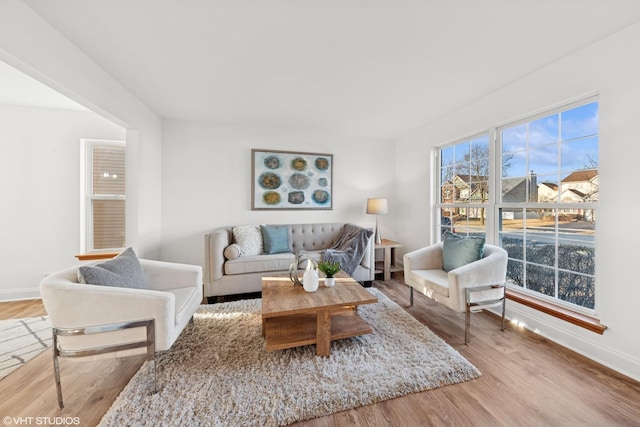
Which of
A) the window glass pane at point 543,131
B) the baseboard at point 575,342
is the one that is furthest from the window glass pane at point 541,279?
the window glass pane at point 543,131

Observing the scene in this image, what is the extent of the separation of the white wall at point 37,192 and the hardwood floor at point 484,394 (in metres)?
1.66

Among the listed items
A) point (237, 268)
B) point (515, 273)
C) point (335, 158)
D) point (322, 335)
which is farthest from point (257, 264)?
point (515, 273)

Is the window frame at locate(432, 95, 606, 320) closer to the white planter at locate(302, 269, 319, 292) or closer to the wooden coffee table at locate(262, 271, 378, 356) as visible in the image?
the wooden coffee table at locate(262, 271, 378, 356)

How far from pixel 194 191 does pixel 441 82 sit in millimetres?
3380

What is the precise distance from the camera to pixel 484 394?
1.48 metres

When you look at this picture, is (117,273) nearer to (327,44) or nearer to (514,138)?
(327,44)

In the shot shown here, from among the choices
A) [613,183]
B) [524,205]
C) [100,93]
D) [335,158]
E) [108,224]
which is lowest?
[108,224]

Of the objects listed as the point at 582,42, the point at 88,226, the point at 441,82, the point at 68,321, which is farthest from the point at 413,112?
the point at 88,226

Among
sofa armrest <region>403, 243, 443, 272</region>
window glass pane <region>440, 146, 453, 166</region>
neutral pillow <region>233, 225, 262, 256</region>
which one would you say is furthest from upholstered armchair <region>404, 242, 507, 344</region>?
neutral pillow <region>233, 225, 262, 256</region>

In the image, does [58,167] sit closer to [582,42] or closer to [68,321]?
[68,321]

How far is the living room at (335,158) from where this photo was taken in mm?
1667

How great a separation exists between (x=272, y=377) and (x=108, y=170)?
3.31 m

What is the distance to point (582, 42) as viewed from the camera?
1.81 m

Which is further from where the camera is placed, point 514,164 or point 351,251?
point 351,251
